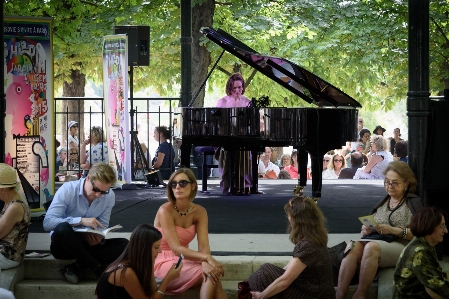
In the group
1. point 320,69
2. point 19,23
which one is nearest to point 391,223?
point 19,23

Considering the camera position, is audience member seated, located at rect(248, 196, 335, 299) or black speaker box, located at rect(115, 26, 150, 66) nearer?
audience member seated, located at rect(248, 196, 335, 299)

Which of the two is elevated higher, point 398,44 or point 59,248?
point 398,44

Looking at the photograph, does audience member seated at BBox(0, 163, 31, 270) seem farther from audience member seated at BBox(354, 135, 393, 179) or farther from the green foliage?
the green foliage

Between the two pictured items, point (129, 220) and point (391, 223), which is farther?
point (129, 220)

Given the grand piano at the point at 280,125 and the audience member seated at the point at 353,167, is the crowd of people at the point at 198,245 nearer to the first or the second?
the grand piano at the point at 280,125

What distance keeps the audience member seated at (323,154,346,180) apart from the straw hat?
9.98m

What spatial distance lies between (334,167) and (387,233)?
963 cm

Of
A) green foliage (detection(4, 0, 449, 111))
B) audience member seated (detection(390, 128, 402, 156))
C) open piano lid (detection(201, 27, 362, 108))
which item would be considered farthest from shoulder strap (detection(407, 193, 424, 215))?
audience member seated (detection(390, 128, 402, 156))

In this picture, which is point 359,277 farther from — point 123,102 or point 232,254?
point 123,102

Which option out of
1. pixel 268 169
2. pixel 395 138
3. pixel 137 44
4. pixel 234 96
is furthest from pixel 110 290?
pixel 395 138

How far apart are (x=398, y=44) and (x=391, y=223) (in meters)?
13.5

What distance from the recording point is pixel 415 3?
741 centimetres

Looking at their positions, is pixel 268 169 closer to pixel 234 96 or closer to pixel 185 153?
pixel 234 96

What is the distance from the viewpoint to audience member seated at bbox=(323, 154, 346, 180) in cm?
1680
